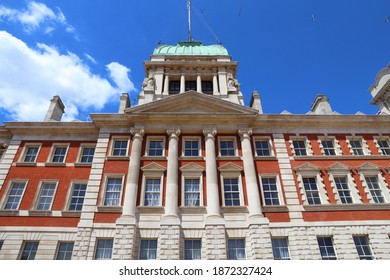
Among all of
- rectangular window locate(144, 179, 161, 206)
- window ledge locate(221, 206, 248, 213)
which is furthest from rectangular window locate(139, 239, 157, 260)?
window ledge locate(221, 206, 248, 213)

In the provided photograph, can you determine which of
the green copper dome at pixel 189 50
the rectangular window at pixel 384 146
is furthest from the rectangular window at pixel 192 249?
the green copper dome at pixel 189 50

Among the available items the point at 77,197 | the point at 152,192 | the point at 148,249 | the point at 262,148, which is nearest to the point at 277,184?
the point at 262,148

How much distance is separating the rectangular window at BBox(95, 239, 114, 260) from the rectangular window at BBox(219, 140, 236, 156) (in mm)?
11101

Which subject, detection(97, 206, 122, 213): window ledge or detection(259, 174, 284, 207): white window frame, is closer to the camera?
detection(97, 206, 122, 213): window ledge

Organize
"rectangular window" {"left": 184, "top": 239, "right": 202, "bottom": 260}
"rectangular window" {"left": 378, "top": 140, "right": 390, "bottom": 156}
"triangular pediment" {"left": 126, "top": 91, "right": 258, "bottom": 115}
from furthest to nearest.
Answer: "rectangular window" {"left": 378, "top": 140, "right": 390, "bottom": 156}
"triangular pediment" {"left": 126, "top": 91, "right": 258, "bottom": 115}
"rectangular window" {"left": 184, "top": 239, "right": 202, "bottom": 260}

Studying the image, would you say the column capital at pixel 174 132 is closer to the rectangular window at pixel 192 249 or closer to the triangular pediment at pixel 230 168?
the triangular pediment at pixel 230 168

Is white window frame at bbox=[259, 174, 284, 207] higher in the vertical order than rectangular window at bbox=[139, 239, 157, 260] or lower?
higher

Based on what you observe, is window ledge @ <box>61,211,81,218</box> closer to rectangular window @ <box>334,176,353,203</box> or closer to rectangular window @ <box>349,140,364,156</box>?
rectangular window @ <box>334,176,353,203</box>

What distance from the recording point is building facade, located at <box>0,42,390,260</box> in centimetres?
1883

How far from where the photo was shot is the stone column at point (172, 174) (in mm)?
19656

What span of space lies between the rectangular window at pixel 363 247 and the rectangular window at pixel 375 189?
349 centimetres

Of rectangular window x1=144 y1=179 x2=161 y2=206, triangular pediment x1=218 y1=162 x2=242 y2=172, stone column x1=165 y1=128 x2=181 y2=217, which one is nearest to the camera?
stone column x1=165 y1=128 x2=181 y2=217

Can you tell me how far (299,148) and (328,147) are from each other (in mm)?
2614

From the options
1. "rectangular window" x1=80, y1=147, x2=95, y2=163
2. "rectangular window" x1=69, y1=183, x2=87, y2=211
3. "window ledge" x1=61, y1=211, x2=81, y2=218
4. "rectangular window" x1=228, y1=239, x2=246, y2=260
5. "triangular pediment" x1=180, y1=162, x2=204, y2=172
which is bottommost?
"rectangular window" x1=228, y1=239, x2=246, y2=260
